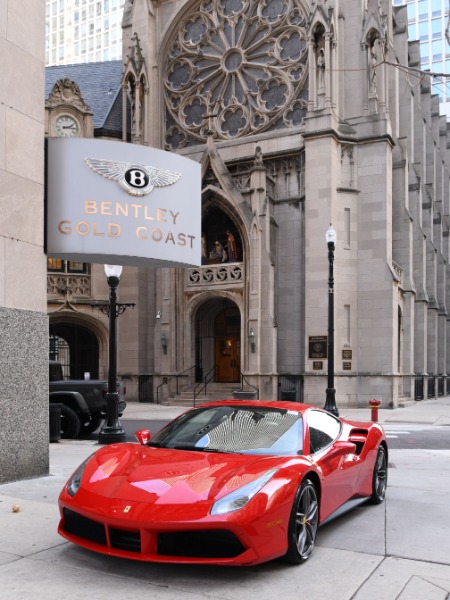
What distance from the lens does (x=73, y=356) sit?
3234 centimetres

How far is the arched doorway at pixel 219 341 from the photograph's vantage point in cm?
3067

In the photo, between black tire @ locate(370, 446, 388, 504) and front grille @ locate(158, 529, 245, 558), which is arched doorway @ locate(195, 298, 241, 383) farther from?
front grille @ locate(158, 529, 245, 558)

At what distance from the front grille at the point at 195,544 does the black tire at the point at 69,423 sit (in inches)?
412

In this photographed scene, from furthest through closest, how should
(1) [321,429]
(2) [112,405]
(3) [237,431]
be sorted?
(2) [112,405] → (1) [321,429] → (3) [237,431]

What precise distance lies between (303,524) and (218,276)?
23865 mm

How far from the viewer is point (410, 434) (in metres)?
16.5

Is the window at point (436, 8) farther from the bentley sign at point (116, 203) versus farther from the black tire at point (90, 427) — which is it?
the bentley sign at point (116, 203)

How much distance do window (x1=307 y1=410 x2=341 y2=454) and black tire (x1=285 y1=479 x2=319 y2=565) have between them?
21.6 inches

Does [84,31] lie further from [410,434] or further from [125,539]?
[125,539]

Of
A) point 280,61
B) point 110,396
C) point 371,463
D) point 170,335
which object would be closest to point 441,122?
point 280,61

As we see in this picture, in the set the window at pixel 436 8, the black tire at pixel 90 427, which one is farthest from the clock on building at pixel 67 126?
the window at pixel 436 8

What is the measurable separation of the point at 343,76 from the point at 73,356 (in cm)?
1723

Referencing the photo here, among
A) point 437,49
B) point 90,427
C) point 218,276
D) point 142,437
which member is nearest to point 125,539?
point 142,437

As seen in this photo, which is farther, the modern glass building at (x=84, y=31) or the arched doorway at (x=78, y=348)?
the modern glass building at (x=84, y=31)
